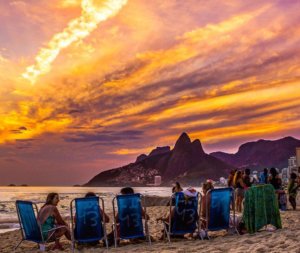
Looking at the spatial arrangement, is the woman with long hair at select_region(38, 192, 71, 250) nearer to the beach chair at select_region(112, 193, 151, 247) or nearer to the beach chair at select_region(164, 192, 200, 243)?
the beach chair at select_region(112, 193, 151, 247)

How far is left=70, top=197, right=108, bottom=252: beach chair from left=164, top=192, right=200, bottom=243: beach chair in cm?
141

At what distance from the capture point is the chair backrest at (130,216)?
8148 mm

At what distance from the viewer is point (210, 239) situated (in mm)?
8742

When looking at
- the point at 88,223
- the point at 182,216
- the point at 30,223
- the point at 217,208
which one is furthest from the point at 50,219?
the point at 217,208

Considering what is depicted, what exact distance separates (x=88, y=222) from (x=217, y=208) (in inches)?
108

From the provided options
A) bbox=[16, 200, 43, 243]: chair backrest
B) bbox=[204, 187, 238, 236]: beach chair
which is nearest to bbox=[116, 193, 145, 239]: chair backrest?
bbox=[204, 187, 238, 236]: beach chair

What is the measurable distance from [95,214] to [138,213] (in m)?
0.88

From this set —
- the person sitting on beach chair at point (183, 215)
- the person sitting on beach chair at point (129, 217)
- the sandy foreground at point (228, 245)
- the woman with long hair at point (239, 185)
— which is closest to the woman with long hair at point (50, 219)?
the sandy foreground at point (228, 245)

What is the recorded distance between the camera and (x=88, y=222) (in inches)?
318

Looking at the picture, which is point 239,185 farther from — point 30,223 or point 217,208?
point 30,223

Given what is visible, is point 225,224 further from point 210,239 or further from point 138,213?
point 138,213

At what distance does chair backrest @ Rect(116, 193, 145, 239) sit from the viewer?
26.7ft

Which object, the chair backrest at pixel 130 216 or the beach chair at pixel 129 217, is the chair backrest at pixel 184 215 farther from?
the chair backrest at pixel 130 216

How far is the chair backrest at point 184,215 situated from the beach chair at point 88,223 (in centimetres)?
150
